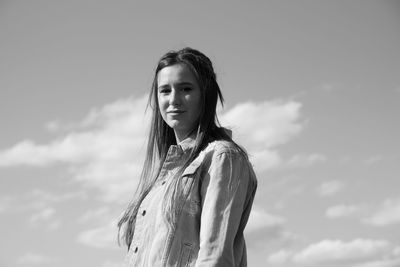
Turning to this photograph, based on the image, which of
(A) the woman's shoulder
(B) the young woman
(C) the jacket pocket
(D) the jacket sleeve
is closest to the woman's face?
(B) the young woman

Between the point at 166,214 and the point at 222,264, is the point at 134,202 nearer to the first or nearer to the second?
the point at 166,214

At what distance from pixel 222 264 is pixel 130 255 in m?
0.73

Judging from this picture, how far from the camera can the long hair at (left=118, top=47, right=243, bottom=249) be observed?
3.26m

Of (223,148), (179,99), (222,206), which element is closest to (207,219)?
(222,206)

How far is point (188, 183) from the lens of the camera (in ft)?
10.5

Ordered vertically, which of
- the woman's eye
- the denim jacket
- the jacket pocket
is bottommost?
the jacket pocket

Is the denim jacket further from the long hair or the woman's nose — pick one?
the woman's nose

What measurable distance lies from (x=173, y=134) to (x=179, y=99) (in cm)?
45

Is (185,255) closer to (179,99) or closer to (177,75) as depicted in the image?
(179,99)

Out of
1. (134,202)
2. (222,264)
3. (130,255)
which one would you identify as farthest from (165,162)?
(222,264)

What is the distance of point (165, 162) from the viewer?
361 centimetres

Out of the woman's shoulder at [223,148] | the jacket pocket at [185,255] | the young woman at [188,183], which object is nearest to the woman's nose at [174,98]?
the young woman at [188,183]

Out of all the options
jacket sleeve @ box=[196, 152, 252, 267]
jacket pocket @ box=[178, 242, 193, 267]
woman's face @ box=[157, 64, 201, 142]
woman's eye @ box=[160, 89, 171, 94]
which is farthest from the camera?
woman's eye @ box=[160, 89, 171, 94]

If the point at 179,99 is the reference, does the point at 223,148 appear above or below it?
below
